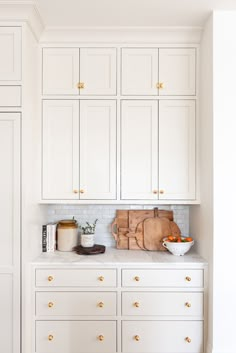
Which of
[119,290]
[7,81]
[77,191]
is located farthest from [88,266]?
[7,81]

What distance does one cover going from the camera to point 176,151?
2.84 metres

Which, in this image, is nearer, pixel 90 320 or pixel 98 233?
pixel 90 320

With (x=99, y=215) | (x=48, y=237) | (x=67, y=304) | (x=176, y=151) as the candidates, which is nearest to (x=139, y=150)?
(x=176, y=151)

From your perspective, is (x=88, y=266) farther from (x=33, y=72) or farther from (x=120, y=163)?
(x=33, y=72)

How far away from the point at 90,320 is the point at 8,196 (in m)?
1.13

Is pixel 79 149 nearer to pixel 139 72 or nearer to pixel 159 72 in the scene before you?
pixel 139 72

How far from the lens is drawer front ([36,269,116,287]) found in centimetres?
257

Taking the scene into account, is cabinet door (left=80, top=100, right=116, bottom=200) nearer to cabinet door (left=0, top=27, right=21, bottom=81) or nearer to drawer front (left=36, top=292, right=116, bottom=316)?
cabinet door (left=0, top=27, right=21, bottom=81)

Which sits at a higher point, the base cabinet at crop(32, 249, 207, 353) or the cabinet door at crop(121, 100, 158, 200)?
the cabinet door at crop(121, 100, 158, 200)

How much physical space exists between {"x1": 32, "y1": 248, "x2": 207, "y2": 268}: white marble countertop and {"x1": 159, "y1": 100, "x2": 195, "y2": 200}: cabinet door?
494mm

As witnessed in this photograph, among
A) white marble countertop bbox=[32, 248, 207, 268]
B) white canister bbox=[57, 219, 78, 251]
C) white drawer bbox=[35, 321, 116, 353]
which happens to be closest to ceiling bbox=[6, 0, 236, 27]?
white canister bbox=[57, 219, 78, 251]

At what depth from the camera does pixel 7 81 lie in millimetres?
2488

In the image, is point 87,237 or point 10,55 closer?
point 10,55

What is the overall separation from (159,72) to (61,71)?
0.83 m
